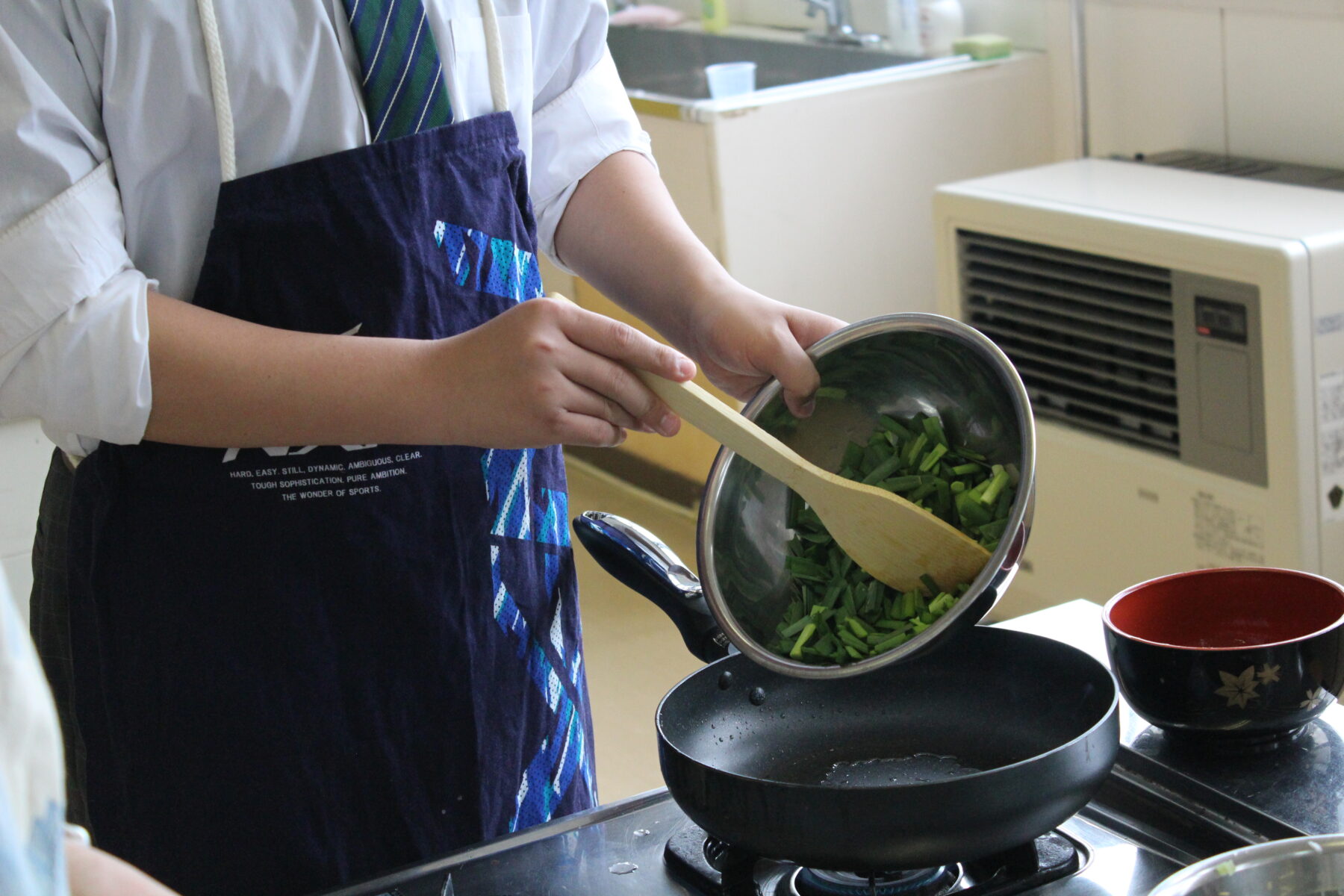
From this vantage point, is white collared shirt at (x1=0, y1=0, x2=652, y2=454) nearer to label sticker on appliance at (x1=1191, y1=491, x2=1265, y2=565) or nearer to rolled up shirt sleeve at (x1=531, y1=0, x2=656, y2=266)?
rolled up shirt sleeve at (x1=531, y1=0, x2=656, y2=266)

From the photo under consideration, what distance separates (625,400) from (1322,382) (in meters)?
1.22

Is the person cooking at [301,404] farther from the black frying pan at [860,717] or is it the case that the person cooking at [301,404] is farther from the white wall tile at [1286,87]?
the white wall tile at [1286,87]

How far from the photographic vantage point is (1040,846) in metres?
0.72

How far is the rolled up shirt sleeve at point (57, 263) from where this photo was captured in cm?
78

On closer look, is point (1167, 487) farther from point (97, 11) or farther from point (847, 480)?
point (97, 11)

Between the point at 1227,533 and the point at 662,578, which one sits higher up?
the point at 662,578

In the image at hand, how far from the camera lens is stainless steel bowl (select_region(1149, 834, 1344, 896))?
569 millimetres

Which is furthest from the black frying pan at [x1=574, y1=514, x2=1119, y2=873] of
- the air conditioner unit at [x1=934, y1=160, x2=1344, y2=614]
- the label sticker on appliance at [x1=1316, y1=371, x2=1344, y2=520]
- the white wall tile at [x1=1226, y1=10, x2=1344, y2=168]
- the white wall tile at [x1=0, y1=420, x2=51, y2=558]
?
the white wall tile at [x1=1226, y1=10, x2=1344, y2=168]

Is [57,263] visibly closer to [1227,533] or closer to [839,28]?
[1227,533]

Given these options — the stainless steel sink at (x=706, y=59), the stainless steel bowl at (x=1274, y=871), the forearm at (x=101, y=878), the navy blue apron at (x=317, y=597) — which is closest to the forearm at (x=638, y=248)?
the navy blue apron at (x=317, y=597)

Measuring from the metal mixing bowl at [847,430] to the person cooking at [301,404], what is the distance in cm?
3

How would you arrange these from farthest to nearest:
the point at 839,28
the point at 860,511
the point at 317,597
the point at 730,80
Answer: the point at 839,28 < the point at 730,80 < the point at 317,597 < the point at 860,511

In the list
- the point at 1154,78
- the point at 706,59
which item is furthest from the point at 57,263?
the point at 706,59

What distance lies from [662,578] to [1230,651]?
1.07 ft
